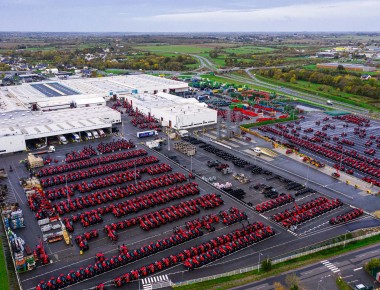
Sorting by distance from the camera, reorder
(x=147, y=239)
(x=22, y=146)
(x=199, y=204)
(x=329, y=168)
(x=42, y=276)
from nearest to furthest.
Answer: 1. (x=42, y=276)
2. (x=147, y=239)
3. (x=199, y=204)
4. (x=329, y=168)
5. (x=22, y=146)

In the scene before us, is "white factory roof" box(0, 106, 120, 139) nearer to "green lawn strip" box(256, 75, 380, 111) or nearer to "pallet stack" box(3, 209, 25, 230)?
"pallet stack" box(3, 209, 25, 230)

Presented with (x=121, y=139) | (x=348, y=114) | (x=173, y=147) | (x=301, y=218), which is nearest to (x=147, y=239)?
(x=301, y=218)

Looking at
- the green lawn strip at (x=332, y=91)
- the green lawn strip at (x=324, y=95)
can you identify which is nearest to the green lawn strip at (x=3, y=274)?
the green lawn strip at (x=324, y=95)

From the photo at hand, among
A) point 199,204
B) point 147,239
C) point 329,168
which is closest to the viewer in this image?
point 147,239

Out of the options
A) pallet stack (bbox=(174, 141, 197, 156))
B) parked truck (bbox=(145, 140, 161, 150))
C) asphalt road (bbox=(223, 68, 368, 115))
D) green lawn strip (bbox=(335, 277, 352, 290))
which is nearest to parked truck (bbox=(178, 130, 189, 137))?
pallet stack (bbox=(174, 141, 197, 156))

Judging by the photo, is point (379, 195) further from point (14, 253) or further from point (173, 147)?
point (14, 253)

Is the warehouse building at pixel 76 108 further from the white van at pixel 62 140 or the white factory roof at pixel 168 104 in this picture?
the white van at pixel 62 140

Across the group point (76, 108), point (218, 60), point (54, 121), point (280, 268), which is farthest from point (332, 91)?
Result: point (218, 60)
